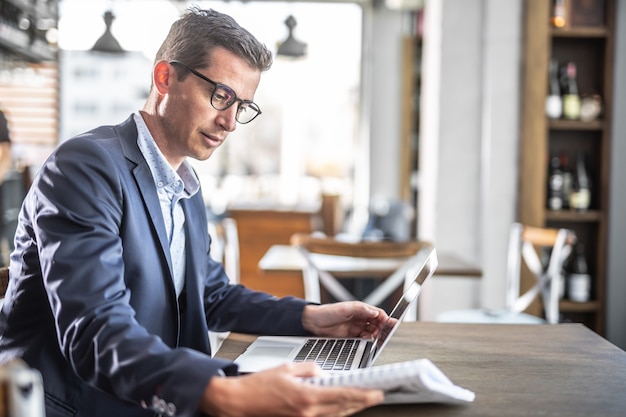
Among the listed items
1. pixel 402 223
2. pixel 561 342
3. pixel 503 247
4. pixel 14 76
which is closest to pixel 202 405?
pixel 561 342

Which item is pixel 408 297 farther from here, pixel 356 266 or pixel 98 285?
pixel 356 266

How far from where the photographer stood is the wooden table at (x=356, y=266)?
3.09 metres

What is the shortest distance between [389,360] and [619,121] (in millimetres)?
3627

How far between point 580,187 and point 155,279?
3.83 m

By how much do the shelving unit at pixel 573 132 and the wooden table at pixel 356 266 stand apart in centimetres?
120

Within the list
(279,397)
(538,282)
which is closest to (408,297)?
(279,397)

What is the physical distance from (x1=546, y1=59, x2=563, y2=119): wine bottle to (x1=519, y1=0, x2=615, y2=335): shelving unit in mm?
56

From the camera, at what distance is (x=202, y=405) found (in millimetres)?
951

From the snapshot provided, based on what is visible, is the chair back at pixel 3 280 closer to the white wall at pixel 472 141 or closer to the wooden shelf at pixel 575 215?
the white wall at pixel 472 141

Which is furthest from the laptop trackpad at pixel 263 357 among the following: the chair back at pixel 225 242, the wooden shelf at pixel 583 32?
the wooden shelf at pixel 583 32

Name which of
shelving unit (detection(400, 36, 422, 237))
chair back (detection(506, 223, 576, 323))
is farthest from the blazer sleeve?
shelving unit (detection(400, 36, 422, 237))

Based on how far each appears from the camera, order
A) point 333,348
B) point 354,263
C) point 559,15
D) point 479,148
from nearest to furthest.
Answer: point 333,348
point 354,263
point 559,15
point 479,148

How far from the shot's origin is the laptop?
4.10ft

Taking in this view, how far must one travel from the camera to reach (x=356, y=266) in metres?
3.24
